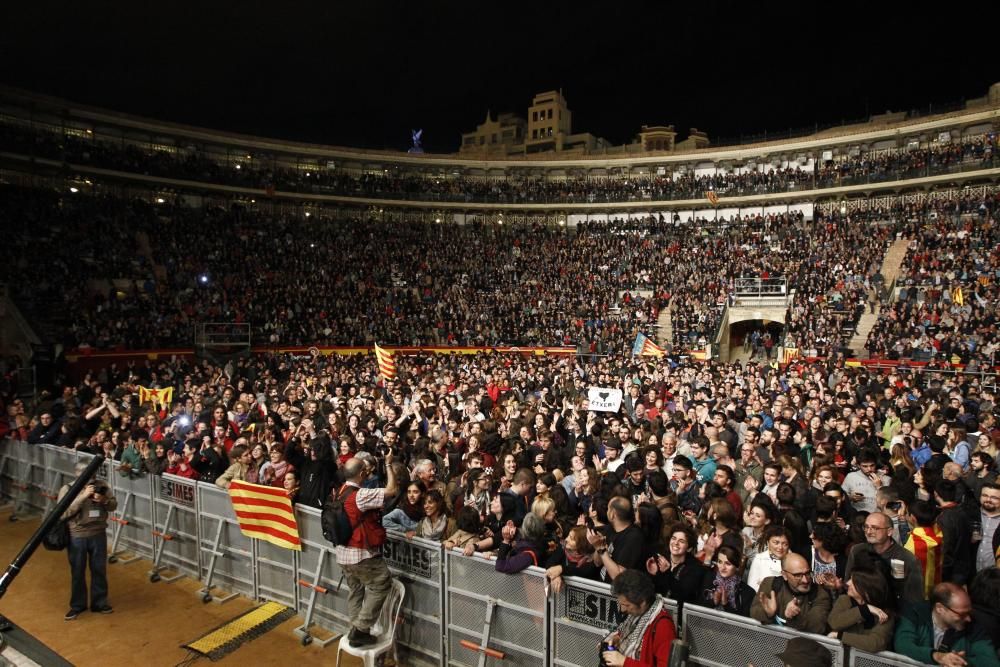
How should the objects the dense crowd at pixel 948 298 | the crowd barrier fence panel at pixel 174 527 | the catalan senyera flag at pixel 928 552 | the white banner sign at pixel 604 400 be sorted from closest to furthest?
the catalan senyera flag at pixel 928 552, the crowd barrier fence panel at pixel 174 527, the white banner sign at pixel 604 400, the dense crowd at pixel 948 298

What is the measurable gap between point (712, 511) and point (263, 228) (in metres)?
37.6

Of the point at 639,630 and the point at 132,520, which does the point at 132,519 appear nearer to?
the point at 132,520

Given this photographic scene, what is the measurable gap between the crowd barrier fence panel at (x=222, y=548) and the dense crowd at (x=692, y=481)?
1.27ft

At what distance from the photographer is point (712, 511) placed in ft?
16.6

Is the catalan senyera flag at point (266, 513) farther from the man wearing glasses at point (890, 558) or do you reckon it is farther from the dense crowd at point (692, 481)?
the man wearing glasses at point (890, 558)

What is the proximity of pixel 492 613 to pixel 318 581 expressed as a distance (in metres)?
2.32

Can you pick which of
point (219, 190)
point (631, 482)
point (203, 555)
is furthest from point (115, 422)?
point (219, 190)

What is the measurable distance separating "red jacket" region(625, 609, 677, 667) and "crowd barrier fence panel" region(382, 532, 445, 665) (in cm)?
237

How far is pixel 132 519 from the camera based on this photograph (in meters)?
8.66

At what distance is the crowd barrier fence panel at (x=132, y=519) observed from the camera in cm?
836

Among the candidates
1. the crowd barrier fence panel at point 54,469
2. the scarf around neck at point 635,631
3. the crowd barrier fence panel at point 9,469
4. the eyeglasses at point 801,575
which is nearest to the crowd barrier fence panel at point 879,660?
the eyeglasses at point 801,575

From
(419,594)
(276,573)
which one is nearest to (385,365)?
(276,573)

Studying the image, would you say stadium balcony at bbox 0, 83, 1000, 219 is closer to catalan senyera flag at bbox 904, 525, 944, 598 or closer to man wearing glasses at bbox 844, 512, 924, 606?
catalan senyera flag at bbox 904, 525, 944, 598

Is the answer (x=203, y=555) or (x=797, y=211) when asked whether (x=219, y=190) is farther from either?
(x=797, y=211)
